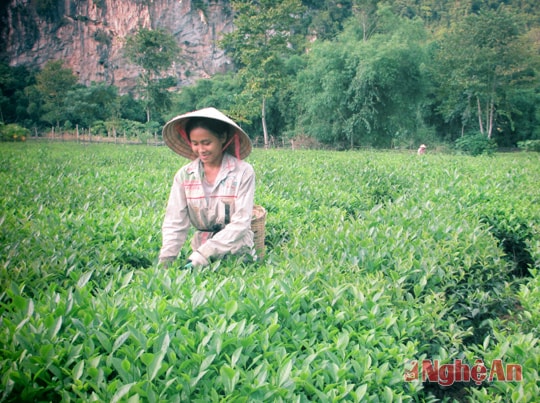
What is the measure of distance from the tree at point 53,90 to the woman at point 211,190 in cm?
2798

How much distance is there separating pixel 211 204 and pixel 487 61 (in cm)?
3134

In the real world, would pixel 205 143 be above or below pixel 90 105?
below

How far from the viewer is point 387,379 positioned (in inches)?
68.9

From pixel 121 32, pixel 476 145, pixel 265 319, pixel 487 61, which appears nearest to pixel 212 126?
pixel 265 319

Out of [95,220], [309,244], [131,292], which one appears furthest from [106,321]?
[95,220]

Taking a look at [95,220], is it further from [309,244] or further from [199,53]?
[199,53]

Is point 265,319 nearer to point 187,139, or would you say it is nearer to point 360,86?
point 187,139

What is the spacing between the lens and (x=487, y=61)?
28688mm

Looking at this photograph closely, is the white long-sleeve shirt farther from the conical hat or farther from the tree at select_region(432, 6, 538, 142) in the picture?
the tree at select_region(432, 6, 538, 142)

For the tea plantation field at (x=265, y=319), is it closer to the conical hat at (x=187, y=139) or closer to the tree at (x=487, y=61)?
the conical hat at (x=187, y=139)

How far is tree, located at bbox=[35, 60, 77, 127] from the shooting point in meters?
28.0

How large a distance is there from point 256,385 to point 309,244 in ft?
6.58

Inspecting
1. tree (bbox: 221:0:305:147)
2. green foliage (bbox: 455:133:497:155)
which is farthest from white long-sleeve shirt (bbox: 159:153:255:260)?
tree (bbox: 221:0:305:147)

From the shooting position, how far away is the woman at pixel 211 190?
2904 mm
